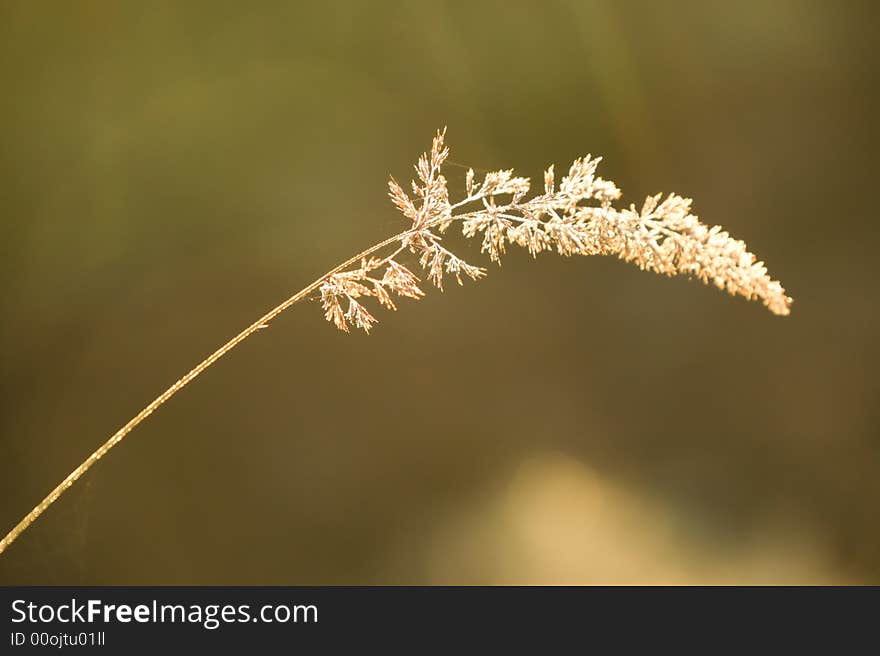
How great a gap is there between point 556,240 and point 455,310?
618 mm

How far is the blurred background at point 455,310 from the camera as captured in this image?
2.69 ft

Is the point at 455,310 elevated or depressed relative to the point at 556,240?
elevated

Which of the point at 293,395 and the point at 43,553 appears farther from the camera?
the point at 293,395

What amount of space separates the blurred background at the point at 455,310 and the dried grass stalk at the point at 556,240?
552 millimetres

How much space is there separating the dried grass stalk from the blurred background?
55cm

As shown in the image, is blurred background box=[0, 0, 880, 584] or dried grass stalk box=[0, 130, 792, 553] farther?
blurred background box=[0, 0, 880, 584]

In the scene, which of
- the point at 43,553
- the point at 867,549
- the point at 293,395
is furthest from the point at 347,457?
the point at 867,549

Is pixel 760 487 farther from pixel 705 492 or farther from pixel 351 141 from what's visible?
pixel 351 141

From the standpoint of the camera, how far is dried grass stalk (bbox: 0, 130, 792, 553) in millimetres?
213

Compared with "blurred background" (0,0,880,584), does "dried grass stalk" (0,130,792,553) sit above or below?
below

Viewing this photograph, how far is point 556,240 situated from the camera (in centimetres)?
26

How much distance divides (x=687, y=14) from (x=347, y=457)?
858 mm

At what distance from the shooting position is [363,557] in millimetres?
875

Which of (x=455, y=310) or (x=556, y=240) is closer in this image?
(x=556, y=240)
